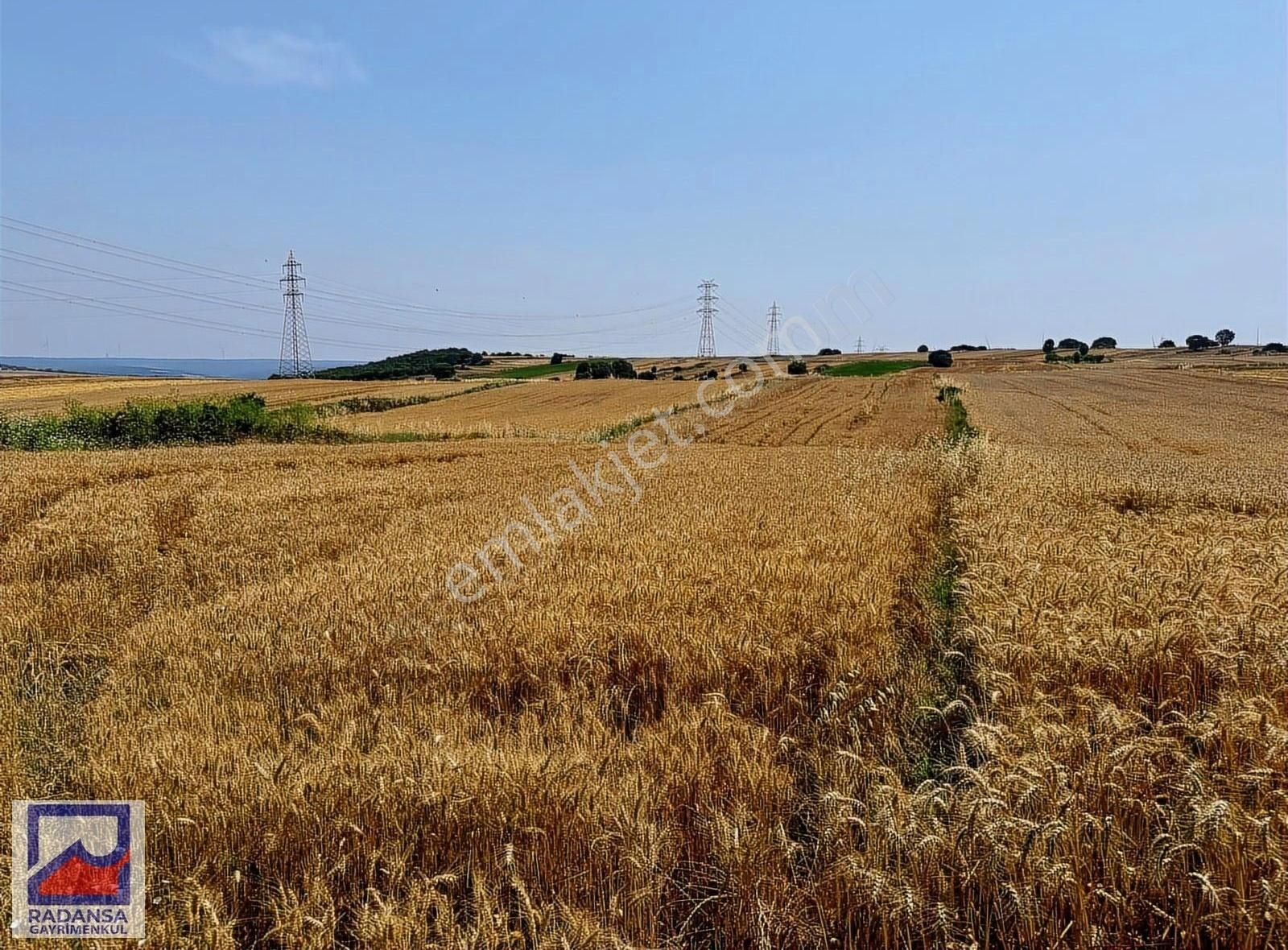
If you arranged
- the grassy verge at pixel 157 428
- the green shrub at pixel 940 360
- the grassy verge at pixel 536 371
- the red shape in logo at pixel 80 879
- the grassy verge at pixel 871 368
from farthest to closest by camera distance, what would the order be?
the green shrub at pixel 940 360 → the grassy verge at pixel 536 371 → the grassy verge at pixel 871 368 → the grassy verge at pixel 157 428 → the red shape in logo at pixel 80 879

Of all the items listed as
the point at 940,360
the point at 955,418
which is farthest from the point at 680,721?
the point at 940,360

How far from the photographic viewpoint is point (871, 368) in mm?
94812

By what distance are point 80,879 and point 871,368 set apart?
98053mm

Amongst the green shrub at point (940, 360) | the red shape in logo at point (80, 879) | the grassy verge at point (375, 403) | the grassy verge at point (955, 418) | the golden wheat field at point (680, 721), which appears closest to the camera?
the golden wheat field at point (680, 721)

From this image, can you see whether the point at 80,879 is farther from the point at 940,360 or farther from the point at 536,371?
the point at 940,360

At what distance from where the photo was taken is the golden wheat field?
9.93 ft

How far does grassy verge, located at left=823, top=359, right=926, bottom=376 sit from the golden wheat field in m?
82.7

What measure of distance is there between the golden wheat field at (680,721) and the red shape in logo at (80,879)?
208 millimetres

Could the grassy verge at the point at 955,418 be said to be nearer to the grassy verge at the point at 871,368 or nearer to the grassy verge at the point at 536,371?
the grassy verge at the point at 871,368

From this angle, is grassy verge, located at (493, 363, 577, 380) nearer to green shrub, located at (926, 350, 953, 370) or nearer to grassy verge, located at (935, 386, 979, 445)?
green shrub, located at (926, 350, 953, 370)

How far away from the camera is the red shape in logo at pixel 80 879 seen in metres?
3.22

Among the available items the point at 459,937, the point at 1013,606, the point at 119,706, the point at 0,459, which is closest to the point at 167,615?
the point at 119,706

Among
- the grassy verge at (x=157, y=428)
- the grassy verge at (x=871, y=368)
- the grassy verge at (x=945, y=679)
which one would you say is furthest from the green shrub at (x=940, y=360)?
the grassy verge at (x=945, y=679)

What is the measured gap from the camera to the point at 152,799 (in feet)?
12.4
